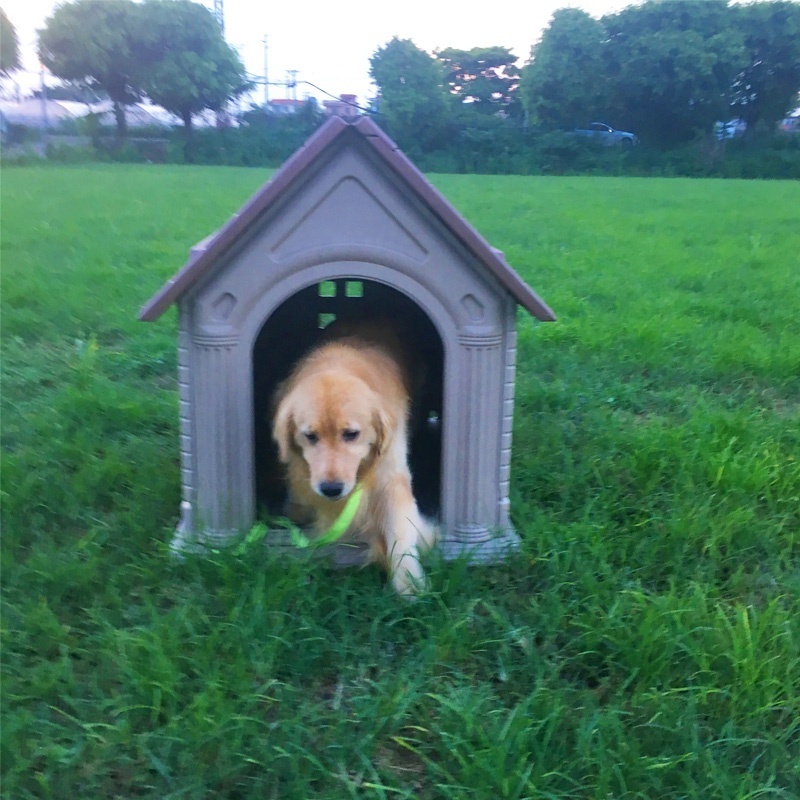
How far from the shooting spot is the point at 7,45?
7.21 feet

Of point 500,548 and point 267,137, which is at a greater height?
point 267,137

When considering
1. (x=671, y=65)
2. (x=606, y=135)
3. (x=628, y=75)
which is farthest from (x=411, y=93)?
(x=606, y=135)

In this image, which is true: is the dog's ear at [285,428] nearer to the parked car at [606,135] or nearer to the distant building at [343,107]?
the distant building at [343,107]

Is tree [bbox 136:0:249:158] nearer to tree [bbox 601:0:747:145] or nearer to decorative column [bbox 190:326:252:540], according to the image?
decorative column [bbox 190:326:252:540]

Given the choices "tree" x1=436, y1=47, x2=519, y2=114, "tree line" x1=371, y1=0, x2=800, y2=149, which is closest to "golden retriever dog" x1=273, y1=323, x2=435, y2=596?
"tree line" x1=371, y1=0, x2=800, y2=149

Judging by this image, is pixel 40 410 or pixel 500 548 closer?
pixel 500 548

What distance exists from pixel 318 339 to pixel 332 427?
0.90 m

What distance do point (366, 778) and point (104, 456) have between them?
5.80ft

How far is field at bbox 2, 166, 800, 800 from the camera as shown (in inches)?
→ 56.9

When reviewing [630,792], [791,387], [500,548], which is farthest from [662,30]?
[630,792]

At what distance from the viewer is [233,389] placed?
2088mm

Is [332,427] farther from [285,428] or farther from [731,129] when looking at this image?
[731,129]

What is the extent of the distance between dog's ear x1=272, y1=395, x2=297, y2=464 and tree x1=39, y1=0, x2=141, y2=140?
1.99m

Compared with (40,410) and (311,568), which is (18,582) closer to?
(311,568)
